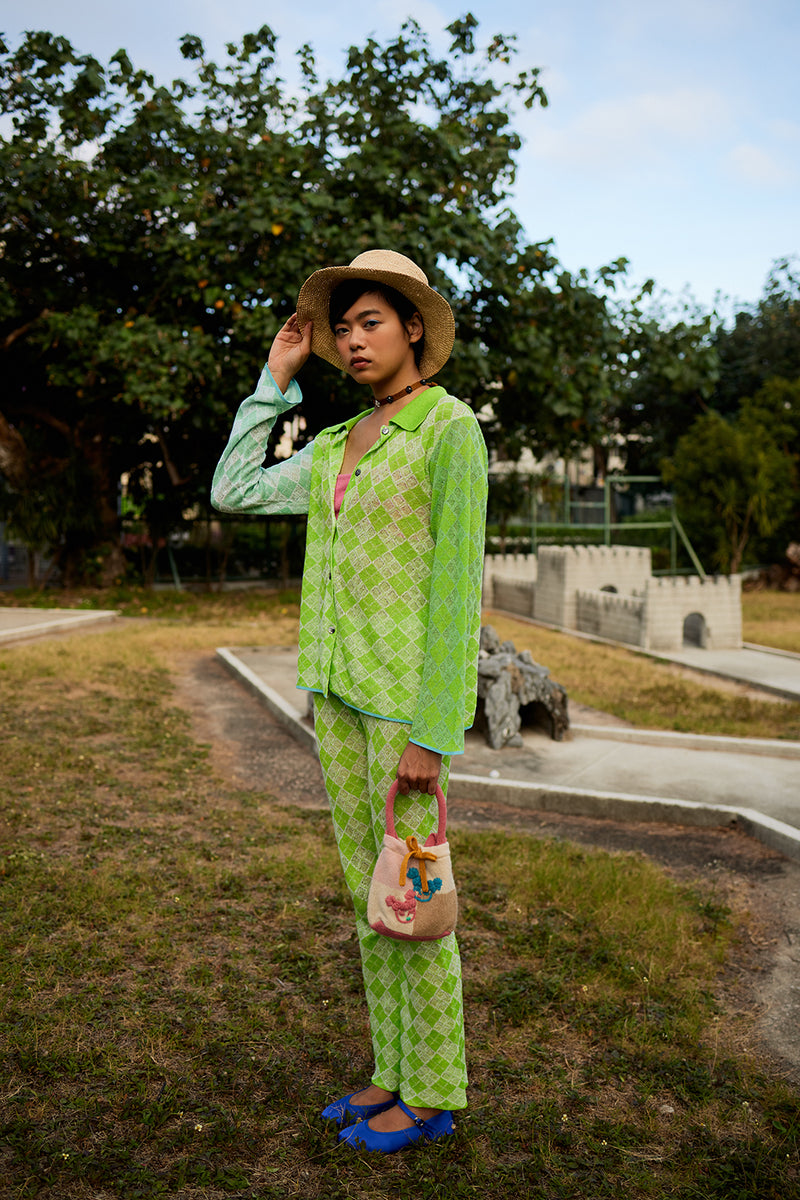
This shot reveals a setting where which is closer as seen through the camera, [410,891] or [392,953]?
[410,891]

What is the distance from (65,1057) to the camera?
9.32 feet

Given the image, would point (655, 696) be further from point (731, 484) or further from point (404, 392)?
point (731, 484)

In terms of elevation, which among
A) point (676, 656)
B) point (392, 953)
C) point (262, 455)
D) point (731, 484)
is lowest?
point (676, 656)

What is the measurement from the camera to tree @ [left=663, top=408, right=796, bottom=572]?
19.2m

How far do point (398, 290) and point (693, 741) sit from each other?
557 centimetres

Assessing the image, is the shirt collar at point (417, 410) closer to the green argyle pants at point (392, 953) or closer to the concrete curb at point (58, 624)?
the green argyle pants at point (392, 953)

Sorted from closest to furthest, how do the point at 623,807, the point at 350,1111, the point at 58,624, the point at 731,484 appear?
1. the point at 350,1111
2. the point at 623,807
3. the point at 58,624
4. the point at 731,484

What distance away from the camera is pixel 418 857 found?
2305mm

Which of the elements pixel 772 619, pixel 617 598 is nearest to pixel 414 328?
pixel 617 598

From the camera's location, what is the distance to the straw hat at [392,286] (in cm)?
238

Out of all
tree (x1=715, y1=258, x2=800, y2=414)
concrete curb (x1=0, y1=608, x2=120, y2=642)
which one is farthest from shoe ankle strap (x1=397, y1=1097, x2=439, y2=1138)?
tree (x1=715, y1=258, x2=800, y2=414)

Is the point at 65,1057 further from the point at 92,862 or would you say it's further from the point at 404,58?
the point at 404,58

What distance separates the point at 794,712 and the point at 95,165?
11970mm

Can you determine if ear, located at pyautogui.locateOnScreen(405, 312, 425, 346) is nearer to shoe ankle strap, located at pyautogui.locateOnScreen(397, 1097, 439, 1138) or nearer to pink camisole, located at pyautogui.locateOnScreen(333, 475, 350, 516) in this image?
pink camisole, located at pyautogui.locateOnScreen(333, 475, 350, 516)
